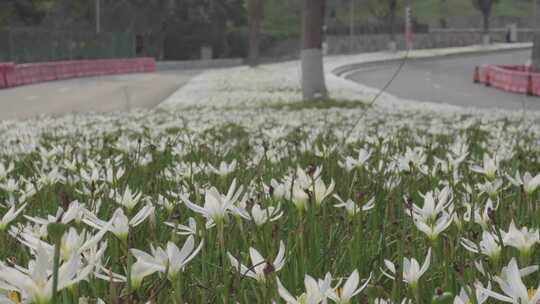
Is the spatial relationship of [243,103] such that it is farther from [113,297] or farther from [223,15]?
[223,15]

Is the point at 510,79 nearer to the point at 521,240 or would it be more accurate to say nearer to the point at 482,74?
the point at 482,74

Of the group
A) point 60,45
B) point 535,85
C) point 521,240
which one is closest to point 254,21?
point 60,45

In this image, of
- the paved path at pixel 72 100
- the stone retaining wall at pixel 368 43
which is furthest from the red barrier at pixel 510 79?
the stone retaining wall at pixel 368 43

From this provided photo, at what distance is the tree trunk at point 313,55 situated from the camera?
2238 centimetres

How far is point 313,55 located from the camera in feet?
75.0

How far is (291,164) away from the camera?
462cm

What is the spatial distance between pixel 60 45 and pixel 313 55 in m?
29.3

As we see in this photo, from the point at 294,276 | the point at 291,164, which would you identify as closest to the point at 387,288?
the point at 294,276

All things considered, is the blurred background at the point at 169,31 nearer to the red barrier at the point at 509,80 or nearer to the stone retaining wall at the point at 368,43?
the stone retaining wall at the point at 368,43

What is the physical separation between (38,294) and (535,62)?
33.7 m

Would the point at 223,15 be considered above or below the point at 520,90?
above

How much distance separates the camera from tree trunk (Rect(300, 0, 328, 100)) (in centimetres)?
2238

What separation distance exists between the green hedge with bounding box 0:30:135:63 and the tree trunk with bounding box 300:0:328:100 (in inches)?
893

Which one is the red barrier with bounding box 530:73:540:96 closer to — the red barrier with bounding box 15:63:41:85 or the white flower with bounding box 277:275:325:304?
the red barrier with bounding box 15:63:41:85
